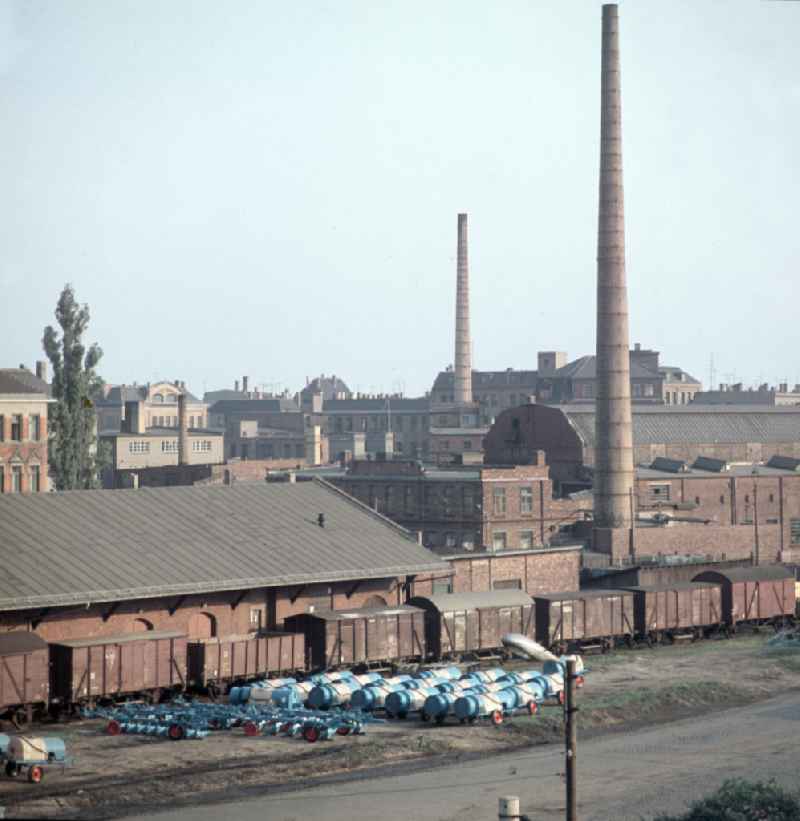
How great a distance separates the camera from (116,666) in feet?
132

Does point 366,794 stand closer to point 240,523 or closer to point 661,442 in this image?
point 240,523

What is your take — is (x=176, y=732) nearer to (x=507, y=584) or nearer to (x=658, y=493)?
(x=507, y=584)

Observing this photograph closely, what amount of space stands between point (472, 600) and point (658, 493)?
32.8m

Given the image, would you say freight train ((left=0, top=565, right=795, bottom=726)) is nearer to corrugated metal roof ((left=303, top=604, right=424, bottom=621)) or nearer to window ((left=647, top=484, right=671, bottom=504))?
corrugated metal roof ((left=303, top=604, right=424, bottom=621))

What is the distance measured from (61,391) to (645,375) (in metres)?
70.7

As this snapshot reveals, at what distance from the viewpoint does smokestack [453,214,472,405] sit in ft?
399

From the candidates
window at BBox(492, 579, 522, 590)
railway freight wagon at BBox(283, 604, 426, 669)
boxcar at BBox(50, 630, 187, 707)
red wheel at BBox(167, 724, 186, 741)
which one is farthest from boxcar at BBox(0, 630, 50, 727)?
window at BBox(492, 579, 522, 590)

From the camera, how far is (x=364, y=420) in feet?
521

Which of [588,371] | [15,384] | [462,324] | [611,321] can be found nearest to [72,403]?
[15,384]

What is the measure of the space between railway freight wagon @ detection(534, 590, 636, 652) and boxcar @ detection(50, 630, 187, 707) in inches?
566

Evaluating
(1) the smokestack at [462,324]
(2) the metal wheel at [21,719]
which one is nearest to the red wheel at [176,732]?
(2) the metal wheel at [21,719]

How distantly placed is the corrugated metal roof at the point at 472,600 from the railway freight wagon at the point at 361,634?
0.60 m

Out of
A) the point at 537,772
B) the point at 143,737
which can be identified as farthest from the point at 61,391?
the point at 537,772

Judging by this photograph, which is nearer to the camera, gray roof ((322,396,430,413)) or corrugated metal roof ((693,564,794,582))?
corrugated metal roof ((693,564,794,582))
